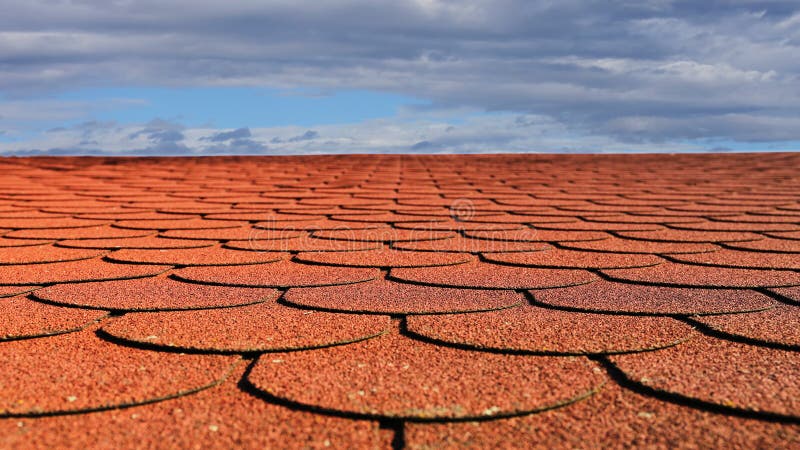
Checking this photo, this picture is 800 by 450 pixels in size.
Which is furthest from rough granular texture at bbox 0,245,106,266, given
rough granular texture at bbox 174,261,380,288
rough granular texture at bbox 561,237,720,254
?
rough granular texture at bbox 561,237,720,254

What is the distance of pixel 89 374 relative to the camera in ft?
3.43

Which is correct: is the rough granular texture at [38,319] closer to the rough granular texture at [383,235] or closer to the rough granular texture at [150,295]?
the rough granular texture at [150,295]

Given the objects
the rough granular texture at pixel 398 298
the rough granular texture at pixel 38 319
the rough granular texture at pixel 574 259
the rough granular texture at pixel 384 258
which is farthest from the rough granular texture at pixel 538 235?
the rough granular texture at pixel 38 319

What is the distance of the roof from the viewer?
2.92ft

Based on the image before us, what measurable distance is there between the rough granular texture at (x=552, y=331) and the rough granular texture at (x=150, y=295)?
0.39 metres

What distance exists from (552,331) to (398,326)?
0.87 feet

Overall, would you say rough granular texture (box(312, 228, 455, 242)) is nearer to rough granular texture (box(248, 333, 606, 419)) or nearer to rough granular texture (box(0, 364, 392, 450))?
rough granular texture (box(248, 333, 606, 419))

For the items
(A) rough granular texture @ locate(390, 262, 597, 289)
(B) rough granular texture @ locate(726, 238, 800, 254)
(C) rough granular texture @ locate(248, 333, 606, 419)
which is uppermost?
(B) rough granular texture @ locate(726, 238, 800, 254)

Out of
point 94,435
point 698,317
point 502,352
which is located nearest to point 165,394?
point 94,435

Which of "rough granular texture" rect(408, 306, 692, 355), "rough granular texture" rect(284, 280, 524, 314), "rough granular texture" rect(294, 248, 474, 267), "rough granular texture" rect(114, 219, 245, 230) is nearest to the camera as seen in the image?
"rough granular texture" rect(408, 306, 692, 355)

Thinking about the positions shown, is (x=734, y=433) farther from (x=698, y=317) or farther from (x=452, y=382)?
(x=698, y=317)

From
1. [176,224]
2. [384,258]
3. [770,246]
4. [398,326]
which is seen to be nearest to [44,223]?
[176,224]

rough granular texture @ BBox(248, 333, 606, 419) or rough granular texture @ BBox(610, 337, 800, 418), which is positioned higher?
rough granular texture @ BBox(610, 337, 800, 418)

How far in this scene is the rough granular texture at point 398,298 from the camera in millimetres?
1359
